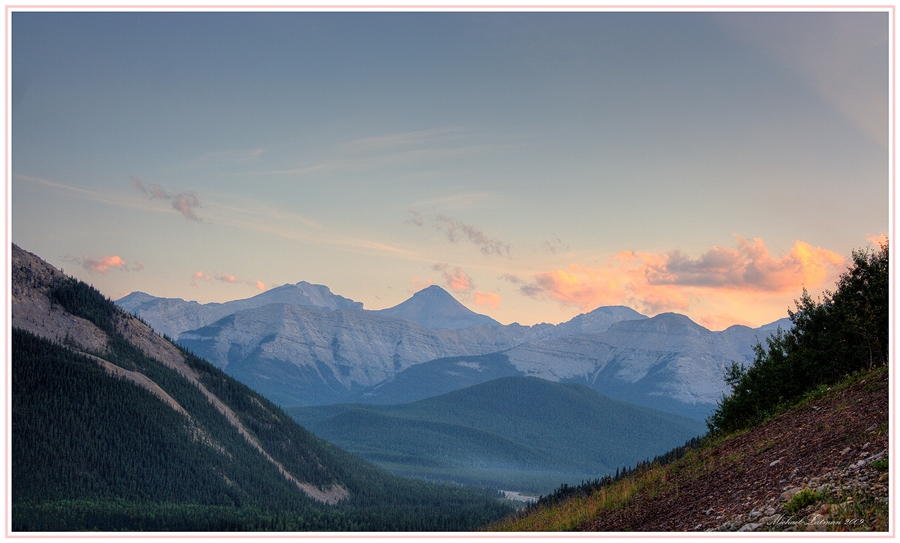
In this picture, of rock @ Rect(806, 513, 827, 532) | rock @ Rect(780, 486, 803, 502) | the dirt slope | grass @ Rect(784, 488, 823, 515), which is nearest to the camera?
rock @ Rect(806, 513, 827, 532)

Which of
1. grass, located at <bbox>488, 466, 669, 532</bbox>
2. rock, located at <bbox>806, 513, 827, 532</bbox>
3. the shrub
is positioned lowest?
grass, located at <bbox>488, 466, 669, 532</bbox>

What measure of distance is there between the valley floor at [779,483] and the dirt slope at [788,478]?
0.16 feet

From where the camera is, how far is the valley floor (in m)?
22.9

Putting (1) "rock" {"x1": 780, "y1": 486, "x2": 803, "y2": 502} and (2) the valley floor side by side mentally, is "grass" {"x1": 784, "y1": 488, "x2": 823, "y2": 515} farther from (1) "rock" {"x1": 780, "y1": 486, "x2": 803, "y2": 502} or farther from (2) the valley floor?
(1) "rock" {"x1": 780, "y1": 486, "x2": 803, "y2": 502}

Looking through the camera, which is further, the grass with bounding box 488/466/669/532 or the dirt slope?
the grass with bounding box 488/466/669/532

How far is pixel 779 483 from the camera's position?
2745 centimetres

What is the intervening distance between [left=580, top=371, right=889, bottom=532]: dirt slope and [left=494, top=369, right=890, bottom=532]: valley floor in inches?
1.9

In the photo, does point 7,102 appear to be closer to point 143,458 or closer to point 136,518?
point 136,518

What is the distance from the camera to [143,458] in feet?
639

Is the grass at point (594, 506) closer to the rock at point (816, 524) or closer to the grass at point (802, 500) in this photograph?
the grass at point (802, 500)

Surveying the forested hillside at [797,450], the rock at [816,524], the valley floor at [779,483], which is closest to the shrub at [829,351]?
the forested hillside at [797,450]

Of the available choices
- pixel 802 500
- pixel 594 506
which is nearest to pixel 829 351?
pixel 594 506

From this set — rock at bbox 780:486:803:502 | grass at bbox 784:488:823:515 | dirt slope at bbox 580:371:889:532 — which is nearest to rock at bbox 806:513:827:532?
dirt slope at bbox 580:371:889:532

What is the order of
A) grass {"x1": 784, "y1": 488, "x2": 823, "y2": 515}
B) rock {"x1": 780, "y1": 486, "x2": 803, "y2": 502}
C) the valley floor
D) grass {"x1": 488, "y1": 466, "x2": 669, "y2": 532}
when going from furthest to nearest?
grass {"x1": 488, "y1": 466, "x2": 669, "y2": 532}, rock {"x1": 780, "y1": 486, "x2": 803, "y2": 502}, grass {"x1": 784, "y1": 488, "x2": 823, "y2": 515}, the valley floor
